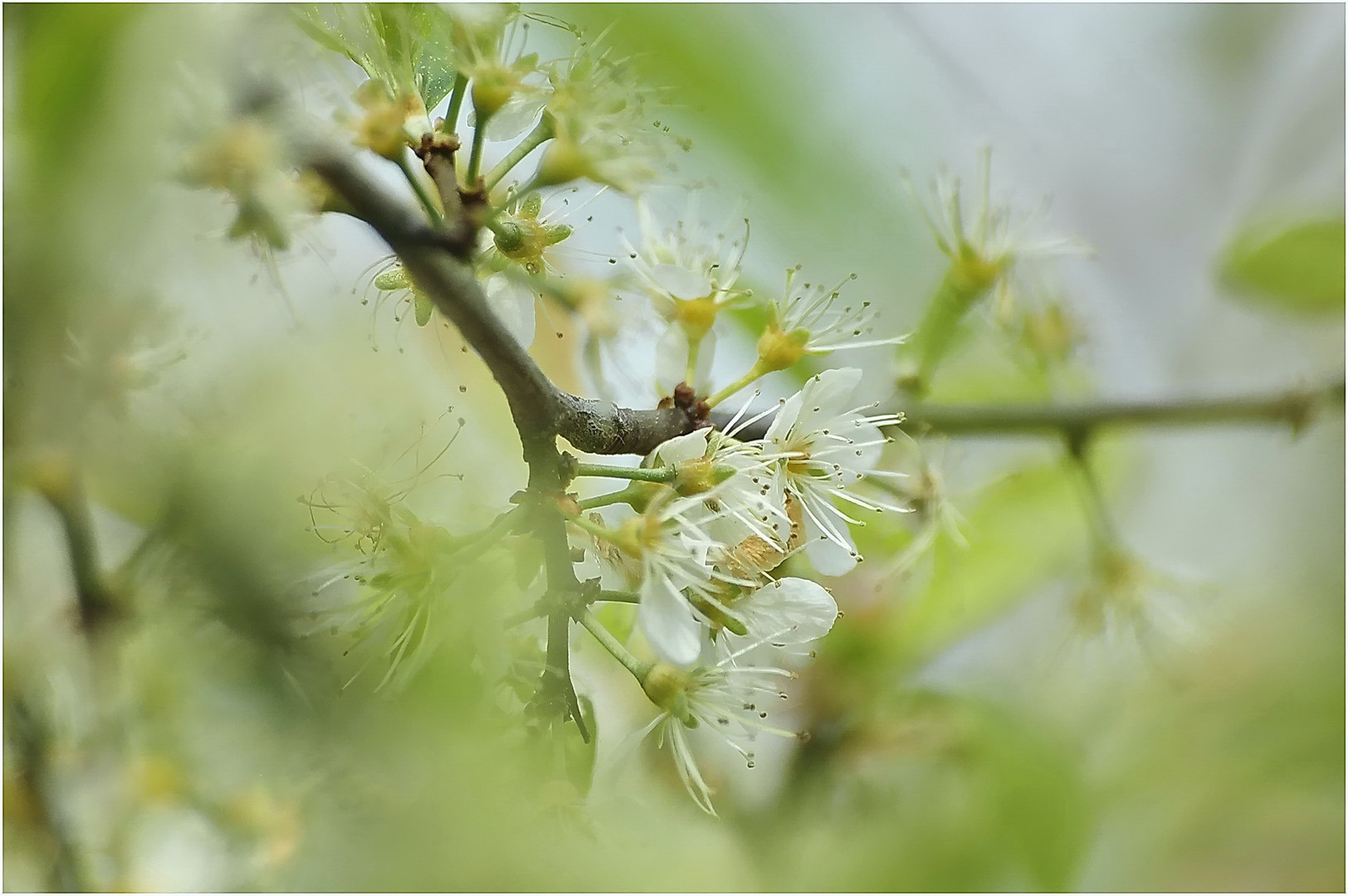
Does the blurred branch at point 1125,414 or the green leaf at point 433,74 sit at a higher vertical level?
the blurred branch at point 1125,414

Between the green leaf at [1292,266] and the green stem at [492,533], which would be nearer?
the green stem at [492,533]

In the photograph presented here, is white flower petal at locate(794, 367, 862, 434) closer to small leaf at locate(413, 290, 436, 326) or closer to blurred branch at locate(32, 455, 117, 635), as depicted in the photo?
small leaf at locate(413, 290, 436, 326)

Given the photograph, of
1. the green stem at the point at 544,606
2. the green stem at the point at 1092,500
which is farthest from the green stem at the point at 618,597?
the green stem at the point at 1092,500

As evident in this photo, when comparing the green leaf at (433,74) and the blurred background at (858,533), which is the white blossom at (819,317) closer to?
the blurred background at (858,533)

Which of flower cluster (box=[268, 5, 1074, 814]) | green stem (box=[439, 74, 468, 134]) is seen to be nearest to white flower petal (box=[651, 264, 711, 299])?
flower cluster (box=[268, 5, 1074, 814])

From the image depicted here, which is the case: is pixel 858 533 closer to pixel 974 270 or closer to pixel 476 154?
pixel 974 270

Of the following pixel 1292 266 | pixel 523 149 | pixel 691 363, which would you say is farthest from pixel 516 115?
pixel 1292 266

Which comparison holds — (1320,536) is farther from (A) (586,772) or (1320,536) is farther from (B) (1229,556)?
(A) (586,772)
